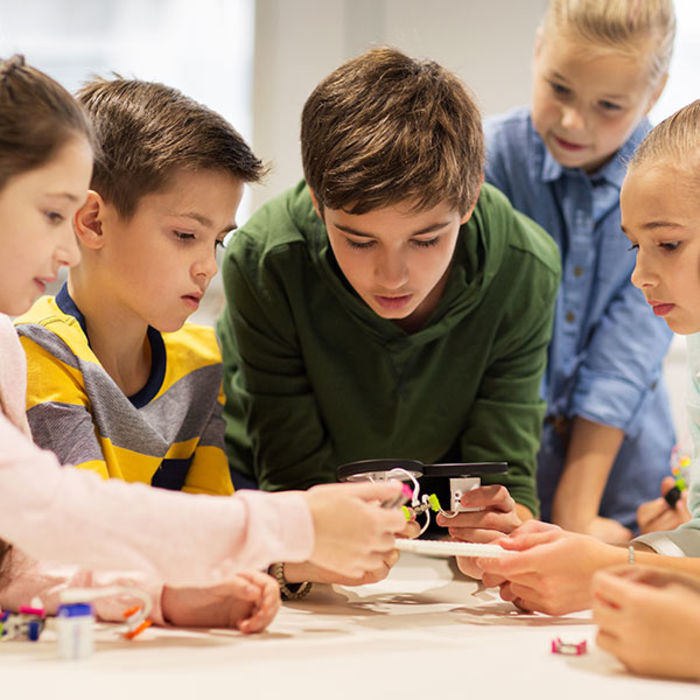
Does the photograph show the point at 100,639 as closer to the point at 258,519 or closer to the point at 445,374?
the point at 258,519

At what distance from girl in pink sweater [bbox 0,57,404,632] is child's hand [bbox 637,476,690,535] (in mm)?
895

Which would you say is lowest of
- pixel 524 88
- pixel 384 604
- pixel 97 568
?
pixel 384 604

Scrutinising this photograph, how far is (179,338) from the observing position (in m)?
1.23

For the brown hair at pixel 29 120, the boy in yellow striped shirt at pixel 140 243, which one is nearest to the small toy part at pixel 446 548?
the boy in yellow striped shirt at pixel 140 243

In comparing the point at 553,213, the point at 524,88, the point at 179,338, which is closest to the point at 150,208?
the point at 179,338

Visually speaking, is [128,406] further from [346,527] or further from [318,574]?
[346,527]

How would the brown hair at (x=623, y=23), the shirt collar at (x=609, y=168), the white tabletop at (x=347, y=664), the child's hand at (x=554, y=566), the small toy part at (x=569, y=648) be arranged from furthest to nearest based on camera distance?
the shirt collar at (x=609, y=168) → the brown hair at (x=623, y=23) → the child's hand at (x=554, y=566) → the small toy part at (x=569, y=648) → the white tabletop at (x=347, y=664)

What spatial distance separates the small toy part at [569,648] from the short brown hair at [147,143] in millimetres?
628

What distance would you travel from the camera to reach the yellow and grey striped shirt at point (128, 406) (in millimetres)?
983

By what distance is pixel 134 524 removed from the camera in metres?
0.72

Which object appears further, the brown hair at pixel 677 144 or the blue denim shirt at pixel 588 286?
the blue denim shirt at pixel 588 286

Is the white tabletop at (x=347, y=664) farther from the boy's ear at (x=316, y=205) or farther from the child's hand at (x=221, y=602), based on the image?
the boy's ear at (x=316, y=205)

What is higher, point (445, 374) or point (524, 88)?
point (524, 88)

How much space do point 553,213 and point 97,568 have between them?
113 cm
